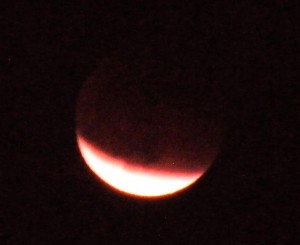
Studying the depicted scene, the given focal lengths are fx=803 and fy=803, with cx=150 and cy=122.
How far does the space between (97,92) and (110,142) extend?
0.39 metres

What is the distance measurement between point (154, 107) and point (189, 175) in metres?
0.59

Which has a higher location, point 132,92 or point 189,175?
point 132,92

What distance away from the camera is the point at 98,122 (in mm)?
5973

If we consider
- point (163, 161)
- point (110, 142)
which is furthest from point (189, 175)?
point (110, 142)

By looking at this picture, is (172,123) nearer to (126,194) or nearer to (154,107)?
(154,107)

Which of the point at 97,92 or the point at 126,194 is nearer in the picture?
the point at 97,92

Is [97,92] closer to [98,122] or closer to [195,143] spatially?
[98,122]

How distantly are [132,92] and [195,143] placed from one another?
63 centimetres

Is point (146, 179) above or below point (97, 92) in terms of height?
below

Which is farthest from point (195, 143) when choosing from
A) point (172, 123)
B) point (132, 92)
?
point (132, 92)

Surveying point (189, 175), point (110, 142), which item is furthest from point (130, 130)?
point (189, 175)

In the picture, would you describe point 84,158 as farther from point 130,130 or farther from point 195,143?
point 195,143

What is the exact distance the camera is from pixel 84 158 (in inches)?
242

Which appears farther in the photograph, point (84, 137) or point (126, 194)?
point (126, 194)
